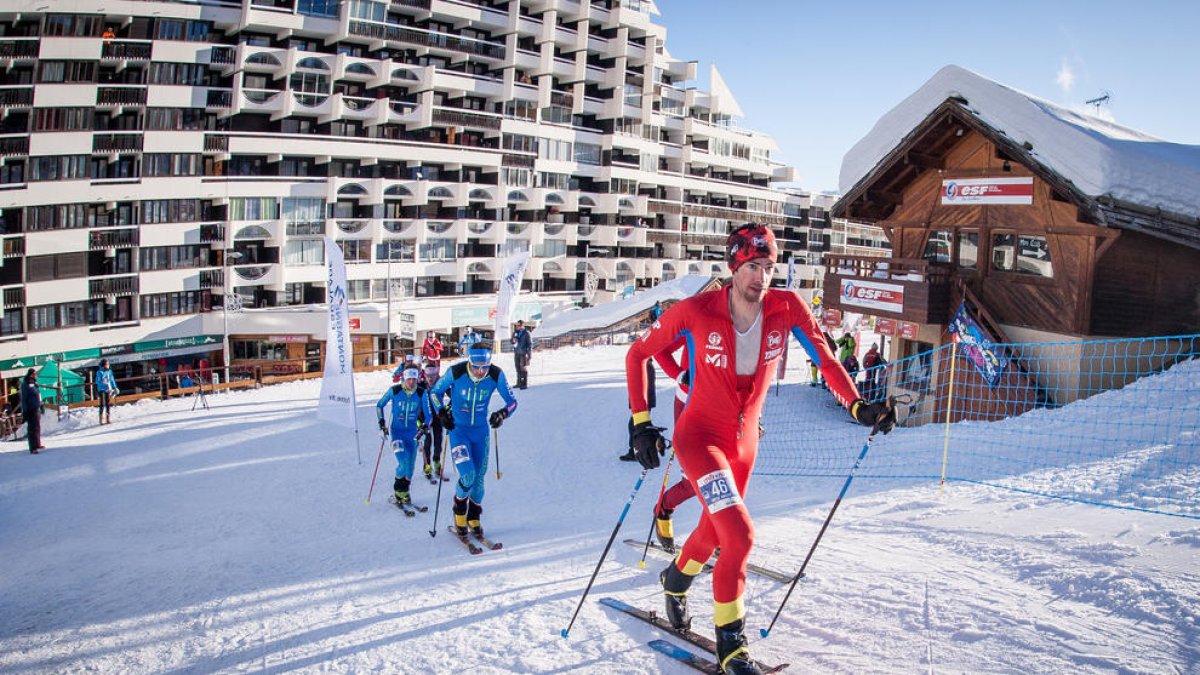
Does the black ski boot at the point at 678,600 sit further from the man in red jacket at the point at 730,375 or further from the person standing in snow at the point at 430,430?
the person standing in snow at the point at 430,430

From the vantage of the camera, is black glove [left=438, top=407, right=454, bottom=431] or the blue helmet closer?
black glove [left=438, top=407, right=454, bottom=431]

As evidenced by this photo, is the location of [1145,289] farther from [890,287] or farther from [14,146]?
[14,146]

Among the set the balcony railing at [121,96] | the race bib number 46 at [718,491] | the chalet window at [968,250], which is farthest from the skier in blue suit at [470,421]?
the balcony railing at [121,96]

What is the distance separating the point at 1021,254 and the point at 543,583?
1423 cm

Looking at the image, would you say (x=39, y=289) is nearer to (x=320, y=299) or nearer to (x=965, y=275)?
(x=320, y=299)

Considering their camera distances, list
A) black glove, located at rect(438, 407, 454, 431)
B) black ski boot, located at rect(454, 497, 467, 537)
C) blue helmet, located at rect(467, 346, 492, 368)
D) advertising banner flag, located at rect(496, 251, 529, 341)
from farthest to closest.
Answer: advertising banner flag, located at rect(496, 251, 529, 341) < blue helmet, located at rect(467, 346, 492, 368) < black glove, located at rect(438, 407, 454, 431) < black ski boot, located at rect(454, 497, 467, 537)

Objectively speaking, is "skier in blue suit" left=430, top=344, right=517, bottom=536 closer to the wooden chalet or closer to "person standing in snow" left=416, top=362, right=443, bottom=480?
"person standing in snow" left=416, top=362, right=443, bottom=480

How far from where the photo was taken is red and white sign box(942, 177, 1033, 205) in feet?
53.4

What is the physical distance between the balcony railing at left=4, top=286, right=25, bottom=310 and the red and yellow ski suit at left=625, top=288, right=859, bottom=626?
118 feet

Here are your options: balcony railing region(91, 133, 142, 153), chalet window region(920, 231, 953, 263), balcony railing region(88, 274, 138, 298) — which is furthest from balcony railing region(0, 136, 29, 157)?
chalet window region(920, 231, 953, 263)

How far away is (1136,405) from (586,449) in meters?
8.36

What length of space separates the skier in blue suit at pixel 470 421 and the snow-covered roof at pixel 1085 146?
38.9 ft

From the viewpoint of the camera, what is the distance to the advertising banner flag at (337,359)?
13.4 meters

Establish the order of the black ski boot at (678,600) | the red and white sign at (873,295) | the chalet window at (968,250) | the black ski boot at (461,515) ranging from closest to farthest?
1. the black ski boot at (678,600)
2. the black ski boot at (461,515)
3. the chalet window at (968,250)
4. the red and white sign at (873,295)
